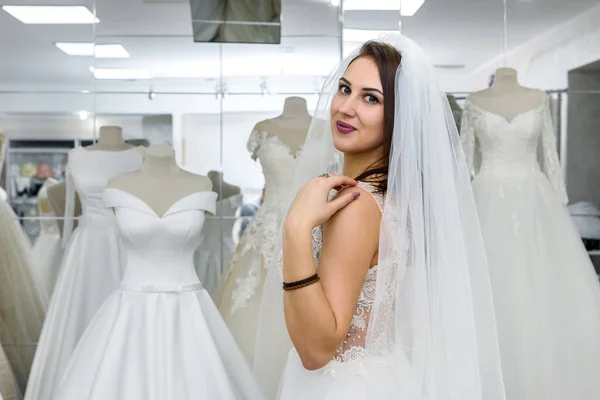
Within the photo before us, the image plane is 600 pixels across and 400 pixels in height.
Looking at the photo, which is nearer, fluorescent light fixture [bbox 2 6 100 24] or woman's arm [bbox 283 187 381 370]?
woman's arm [bbox 283 187 381 370]

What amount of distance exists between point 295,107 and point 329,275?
2.29 m

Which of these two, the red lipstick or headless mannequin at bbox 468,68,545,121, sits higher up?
headless mannequin at bbox 468,68,545,121

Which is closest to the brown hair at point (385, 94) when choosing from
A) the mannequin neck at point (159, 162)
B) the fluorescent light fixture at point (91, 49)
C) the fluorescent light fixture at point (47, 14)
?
the mannequin neck at point (159, 162)

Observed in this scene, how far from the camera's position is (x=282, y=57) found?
4.05 metres

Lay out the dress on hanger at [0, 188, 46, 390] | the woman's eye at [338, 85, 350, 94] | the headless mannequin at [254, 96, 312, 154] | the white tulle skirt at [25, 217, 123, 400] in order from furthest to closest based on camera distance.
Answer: the dress on hanger at [0, 188, 46, 390] → the headless mannequin at [254, 96, 312, 154] → the white tulle skirt at [25, 217, 123, 400] → the woman's eye at [338, 85, 350, 94]

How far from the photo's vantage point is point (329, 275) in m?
1.57

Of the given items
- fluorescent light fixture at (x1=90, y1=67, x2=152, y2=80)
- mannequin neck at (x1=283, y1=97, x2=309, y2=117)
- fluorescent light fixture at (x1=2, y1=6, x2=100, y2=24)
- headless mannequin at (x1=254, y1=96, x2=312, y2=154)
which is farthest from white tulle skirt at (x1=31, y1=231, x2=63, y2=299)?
mannequin neck at (x1=283, y1=97, x2=309, y2=117)

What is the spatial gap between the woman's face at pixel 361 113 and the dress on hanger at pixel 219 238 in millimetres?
2370

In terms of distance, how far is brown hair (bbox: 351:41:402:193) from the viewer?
1.71m

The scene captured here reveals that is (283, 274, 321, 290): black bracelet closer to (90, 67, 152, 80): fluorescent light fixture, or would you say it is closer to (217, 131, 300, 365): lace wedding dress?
(217, 131, 300, 365): lace wedding dress

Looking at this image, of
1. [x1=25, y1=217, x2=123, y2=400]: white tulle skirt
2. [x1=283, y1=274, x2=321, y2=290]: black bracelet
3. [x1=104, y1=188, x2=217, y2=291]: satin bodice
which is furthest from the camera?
[x1=25, y1=217, x2=123, y2=400]: white tulle skirt

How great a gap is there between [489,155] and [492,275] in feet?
1.98

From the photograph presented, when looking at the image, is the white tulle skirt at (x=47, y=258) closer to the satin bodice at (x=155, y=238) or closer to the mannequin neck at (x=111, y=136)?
the mannequin neck at (x=111, y=136)

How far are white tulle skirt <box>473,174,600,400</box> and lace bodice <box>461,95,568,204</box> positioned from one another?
0.06m
